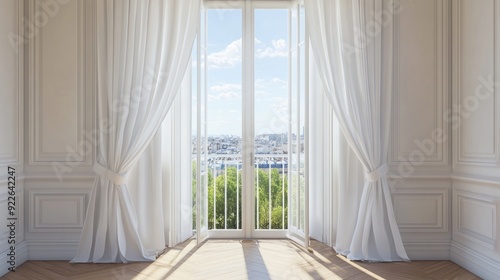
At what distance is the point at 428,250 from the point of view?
3234mm

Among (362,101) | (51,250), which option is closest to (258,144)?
(362,101)

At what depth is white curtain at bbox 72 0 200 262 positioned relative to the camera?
3066 millimetres

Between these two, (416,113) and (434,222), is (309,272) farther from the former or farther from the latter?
(416,113)

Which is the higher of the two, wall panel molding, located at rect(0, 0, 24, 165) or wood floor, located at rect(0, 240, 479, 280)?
wall panel molding, located at rect(0, 0, 24, 165)

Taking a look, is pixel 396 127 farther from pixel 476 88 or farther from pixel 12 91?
pixel 12 91

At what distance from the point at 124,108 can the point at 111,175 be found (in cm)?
61

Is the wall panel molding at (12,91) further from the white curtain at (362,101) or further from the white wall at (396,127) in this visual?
the white curtain at (362,101)

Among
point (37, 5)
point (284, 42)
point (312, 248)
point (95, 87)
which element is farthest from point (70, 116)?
point (312, 248)

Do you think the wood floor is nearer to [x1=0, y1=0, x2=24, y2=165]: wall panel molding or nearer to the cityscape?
[x1=0, y1=0, x2=24, y2=165]: wall panel molding

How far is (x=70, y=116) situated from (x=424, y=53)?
3391 millimetres

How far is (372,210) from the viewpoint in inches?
122

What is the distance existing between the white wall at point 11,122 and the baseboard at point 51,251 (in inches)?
2.9

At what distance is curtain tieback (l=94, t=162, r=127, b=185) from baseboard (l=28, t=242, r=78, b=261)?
0.75 metres

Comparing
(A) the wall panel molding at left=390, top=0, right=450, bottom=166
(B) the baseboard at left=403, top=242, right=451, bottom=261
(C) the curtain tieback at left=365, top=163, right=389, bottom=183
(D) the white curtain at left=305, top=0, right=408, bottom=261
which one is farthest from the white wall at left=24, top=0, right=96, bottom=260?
(B) the baseboard at left=403, top=242, right=451, bottom=261
